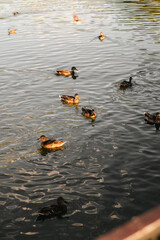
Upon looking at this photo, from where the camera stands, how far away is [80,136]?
14.4 meters

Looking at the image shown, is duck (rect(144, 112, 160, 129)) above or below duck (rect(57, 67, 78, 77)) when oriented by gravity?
below

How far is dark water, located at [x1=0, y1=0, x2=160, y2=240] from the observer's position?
950cm

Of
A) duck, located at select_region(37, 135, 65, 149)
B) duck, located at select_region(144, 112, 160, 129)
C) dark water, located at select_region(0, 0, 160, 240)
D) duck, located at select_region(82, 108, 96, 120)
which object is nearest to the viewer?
dark water, located at select_region(0, 0, 160, 240)

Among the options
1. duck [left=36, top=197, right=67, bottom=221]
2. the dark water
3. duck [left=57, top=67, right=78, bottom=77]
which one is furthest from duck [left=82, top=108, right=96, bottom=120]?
duck [left=57, top=67, right=78, bottom=77]

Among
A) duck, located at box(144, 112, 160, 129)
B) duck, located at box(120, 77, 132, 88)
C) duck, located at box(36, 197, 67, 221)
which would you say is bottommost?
duck, located at box(36, 197, 67, 221)

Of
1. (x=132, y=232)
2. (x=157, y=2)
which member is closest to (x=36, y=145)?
(x=132, y=232)

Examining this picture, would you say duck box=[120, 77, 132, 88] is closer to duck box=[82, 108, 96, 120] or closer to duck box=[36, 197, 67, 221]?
duck box=[82, 108, 96, 120]

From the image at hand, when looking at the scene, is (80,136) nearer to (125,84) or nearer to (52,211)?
(52,211)

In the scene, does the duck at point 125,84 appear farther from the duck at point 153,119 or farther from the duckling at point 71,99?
the duck at point 153,119

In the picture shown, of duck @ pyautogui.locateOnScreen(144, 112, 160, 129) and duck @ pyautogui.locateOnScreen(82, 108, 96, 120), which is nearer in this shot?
duck @ pyautogui.locateOnScreen(144, 112, 160, 129)

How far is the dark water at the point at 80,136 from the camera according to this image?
31.2 ft

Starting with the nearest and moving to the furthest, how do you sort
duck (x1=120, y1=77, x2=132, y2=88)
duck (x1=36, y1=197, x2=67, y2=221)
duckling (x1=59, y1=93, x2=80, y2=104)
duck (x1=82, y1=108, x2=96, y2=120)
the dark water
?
duck (x1=36, y1=197, x2=67, y2=221)
the dark water
duck (x1=82, y1=108, x2=96, y2=120)
duckling (x1=59, y1=93, x2=80, y2=104)
duck (x1=120, y1=77, x2=132, y2=88)

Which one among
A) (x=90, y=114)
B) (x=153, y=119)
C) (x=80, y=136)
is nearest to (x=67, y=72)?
(x=90, y=114)

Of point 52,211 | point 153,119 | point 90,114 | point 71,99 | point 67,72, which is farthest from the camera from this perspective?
point 67,72
